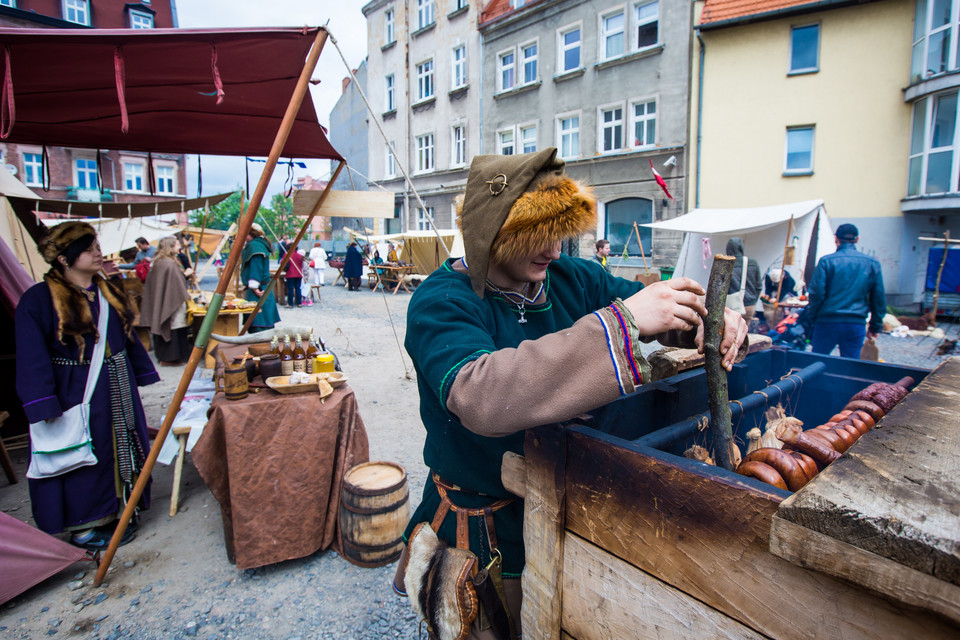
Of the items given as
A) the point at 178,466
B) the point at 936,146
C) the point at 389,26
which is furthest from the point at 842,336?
the point at 389,26

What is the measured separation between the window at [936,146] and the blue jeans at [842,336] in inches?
392

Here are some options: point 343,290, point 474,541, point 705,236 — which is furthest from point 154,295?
Answer: point 343,290

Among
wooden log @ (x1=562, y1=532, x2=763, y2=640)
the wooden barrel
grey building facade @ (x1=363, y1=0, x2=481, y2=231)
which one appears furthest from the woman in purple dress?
grey building facade @ (x1=363, y1=0, x2=481, y2=231)

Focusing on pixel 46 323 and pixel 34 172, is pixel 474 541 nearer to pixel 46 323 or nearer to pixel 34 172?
pixel 46 323

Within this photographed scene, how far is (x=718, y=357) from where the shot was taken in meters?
1.19

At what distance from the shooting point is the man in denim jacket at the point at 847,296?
16.3 ft

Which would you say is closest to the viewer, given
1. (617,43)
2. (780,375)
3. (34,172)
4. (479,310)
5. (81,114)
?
(479,310)

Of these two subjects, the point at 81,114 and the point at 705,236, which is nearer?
the point at 81,114

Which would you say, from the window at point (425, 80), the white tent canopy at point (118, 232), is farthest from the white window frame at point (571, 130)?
the white tent canopy at point (118, 232)

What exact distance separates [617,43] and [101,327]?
17074mm

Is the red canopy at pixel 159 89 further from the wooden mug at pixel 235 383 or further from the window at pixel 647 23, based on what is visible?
the window at pixel 647 23

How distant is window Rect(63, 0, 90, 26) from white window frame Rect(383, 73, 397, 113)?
13506 mm

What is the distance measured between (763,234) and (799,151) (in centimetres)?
525

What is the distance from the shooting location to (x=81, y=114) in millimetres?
3035
